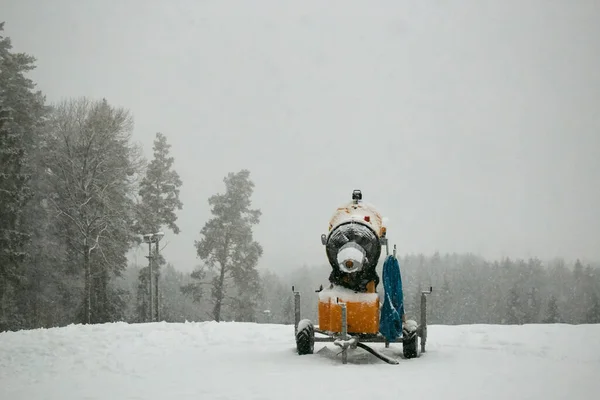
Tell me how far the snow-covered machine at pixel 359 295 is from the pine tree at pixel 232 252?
26560 millimetres

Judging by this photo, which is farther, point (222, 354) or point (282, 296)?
point (282, 296)

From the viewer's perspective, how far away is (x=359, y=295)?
36.5 feet

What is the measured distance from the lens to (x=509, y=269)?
96.0m

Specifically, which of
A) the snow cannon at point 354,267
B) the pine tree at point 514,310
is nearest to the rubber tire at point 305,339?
the snow cannon at point 354,267

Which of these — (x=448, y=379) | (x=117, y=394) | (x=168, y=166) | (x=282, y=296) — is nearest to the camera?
(x=117, y=394)

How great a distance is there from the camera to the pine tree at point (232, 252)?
1503 inches

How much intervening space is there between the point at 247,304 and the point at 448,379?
30866mm

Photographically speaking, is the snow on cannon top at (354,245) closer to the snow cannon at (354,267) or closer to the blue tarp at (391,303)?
the snow cannon at (354,267)

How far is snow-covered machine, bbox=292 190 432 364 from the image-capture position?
1097cm

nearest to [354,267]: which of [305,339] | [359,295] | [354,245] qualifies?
[354,245]

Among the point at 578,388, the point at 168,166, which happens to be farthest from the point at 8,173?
the point at 578,388

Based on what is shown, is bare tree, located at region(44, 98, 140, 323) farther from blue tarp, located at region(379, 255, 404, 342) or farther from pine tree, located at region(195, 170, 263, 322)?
blue tarp, located at region(379, 255, 404, 342)

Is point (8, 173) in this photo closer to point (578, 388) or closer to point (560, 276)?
point (578, 388)

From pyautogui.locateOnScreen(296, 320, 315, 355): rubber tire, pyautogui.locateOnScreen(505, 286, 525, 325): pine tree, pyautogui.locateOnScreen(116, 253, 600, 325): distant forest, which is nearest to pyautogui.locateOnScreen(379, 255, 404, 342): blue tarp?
pyautogui.locateOnScreen(296, 320, 315, 355): rubber tire
